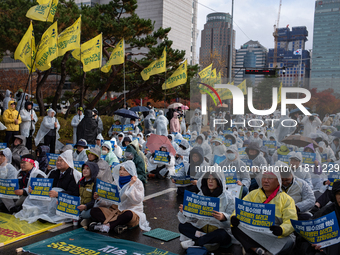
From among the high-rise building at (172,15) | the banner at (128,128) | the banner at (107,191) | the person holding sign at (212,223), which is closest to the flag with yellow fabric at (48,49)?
the banner at (128,128)

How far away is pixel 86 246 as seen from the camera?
4.86 m

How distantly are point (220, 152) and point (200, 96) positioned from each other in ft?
4.30

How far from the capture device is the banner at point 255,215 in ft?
13.5

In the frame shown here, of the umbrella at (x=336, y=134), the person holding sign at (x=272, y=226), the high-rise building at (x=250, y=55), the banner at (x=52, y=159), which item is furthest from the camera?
the high-rise building at (x=250, y=55)

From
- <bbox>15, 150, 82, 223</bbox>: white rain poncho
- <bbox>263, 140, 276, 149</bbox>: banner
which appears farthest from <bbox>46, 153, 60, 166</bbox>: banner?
<bbox>263, 140, 276, 149</bbox>: banner

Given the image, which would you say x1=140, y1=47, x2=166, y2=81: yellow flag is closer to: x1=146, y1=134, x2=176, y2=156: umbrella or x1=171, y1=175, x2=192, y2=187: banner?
x1=146, y1=134, x2=176, y2=156: umbrella

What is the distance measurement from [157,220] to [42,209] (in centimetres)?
201

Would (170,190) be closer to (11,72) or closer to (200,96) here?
(200,96)

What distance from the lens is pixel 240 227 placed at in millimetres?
4492

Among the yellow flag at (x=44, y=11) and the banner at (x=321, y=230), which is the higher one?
the yellow flag at (x=44, y=11)

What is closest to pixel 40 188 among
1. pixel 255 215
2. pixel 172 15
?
pixel 255 215

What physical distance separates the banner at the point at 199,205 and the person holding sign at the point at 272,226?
0.29 m

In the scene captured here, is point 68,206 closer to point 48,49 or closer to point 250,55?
point 48,49

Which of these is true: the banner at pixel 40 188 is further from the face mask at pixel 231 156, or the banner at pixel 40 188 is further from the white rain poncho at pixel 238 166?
the face mask at pixel 231 156
